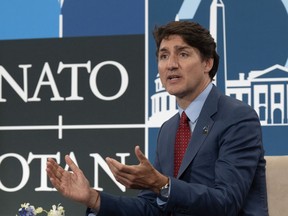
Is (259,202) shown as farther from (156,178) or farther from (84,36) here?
(84,36)

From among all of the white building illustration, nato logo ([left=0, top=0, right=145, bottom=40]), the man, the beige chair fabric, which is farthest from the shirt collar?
nato logo ([left=0, top=0, right=145, bottom=40])

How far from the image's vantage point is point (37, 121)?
13.8ft

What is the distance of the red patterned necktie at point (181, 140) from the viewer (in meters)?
2.23

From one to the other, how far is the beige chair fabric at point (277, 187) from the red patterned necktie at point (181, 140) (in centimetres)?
33

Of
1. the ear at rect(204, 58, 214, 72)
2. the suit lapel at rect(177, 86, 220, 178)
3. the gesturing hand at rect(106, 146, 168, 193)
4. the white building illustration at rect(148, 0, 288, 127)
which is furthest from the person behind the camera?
the white building illustration at rect(148, 0, 288, 127)

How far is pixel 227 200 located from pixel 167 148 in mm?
424

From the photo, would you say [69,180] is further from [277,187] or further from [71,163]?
[277,187]

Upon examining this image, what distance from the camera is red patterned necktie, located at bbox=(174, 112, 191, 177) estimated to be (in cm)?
223

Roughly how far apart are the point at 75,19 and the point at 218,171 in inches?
94.1

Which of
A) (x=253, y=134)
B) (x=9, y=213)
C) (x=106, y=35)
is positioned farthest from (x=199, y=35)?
(x=9, y=213)

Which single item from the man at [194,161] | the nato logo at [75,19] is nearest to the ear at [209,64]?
the man at [194,161]

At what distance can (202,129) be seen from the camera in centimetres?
217

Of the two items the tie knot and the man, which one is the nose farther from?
A: the tie knot

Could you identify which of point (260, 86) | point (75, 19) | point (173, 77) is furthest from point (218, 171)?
point (75, 19)
